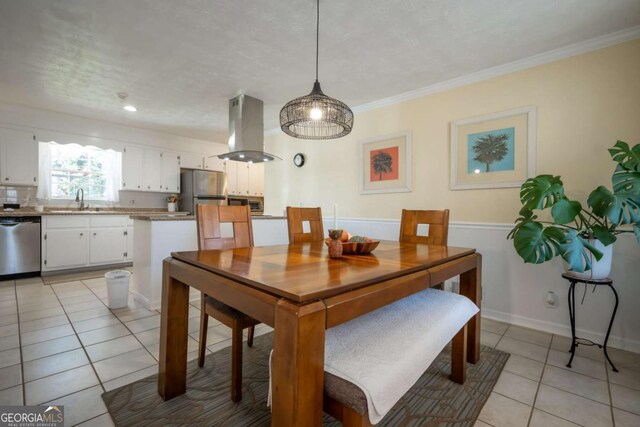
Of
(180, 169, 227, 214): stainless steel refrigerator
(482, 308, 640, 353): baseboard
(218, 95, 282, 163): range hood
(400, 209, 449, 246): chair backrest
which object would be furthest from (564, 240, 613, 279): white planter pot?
(180, 169, 227, 214): stainless steel refrigerator

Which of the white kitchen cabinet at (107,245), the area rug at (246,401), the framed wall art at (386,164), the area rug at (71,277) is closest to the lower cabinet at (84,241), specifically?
the white kitchen cabinet at (107,245)

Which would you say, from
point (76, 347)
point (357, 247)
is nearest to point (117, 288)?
point (76, 347)

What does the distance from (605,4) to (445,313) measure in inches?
87.2

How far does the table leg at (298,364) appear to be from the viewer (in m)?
0.74

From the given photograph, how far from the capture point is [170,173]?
5230 millimetres

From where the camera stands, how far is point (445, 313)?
1.37m

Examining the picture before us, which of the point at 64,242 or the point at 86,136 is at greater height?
the point at 86,136

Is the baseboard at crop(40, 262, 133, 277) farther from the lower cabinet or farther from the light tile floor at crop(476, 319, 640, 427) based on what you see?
the light tile floor at crop(476, 319, 640, 427)

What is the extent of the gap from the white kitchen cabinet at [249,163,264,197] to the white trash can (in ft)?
12.4

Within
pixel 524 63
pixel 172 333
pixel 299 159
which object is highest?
pixel 524 63

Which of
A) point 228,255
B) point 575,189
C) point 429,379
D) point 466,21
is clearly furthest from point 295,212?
point 575,189

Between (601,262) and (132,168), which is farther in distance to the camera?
(132,168)

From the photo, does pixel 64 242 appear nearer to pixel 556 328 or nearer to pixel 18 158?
pixel 18 158

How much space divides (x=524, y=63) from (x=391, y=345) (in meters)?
2.73
